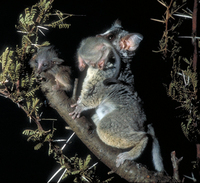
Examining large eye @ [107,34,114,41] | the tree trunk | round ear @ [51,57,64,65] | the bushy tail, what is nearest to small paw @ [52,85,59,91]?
the tree trunk

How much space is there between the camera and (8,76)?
5.94ft

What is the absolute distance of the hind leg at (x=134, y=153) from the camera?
189cm

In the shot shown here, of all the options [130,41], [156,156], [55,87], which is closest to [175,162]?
[156,156]

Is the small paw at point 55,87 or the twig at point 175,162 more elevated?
the small paw at point 55,87

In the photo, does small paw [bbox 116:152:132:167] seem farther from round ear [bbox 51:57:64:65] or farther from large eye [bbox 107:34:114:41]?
round ear [bbox 51:57:64:65]

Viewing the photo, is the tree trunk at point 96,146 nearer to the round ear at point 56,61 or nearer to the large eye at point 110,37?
the round ear at point 56,61

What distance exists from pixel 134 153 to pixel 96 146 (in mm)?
386

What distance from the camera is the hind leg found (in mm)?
1894

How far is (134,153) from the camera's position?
2.00m

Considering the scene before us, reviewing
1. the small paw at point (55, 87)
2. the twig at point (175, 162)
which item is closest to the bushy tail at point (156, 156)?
the twig at point (175, 162)

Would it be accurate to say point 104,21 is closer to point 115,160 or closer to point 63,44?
point 63,44

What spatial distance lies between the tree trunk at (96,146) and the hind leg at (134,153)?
0.04 metres

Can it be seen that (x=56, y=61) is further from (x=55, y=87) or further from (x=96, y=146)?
(x=96, y=146)

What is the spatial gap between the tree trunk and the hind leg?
1.5 inches
